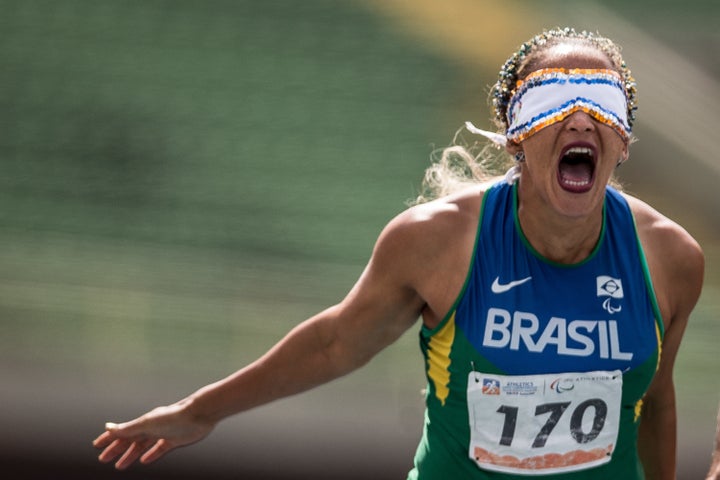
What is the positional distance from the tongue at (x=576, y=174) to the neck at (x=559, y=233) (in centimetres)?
10

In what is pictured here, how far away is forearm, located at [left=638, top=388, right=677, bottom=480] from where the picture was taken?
2.95 meters

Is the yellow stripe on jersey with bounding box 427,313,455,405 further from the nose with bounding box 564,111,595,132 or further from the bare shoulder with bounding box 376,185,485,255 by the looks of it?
the nose with bounding box 564,111,595,132

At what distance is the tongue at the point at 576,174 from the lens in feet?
8.56

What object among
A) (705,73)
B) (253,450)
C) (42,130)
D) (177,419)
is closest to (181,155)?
(42,130)

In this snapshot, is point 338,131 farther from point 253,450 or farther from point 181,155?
point 253,450

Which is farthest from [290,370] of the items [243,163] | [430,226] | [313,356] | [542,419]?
[243,163]

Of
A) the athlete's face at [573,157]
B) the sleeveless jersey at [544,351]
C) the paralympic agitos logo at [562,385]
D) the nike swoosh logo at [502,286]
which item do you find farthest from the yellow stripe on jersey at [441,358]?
the athlete's face at [573,157]

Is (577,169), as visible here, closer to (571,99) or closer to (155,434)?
(571,99)

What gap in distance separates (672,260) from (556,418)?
1.42 feet

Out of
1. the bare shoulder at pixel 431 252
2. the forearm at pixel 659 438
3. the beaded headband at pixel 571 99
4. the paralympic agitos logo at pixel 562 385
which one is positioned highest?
the beaded headband at pixel 571 99

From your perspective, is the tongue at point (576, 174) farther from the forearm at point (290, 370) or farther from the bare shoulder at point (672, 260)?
the forearm at point (290, 370)

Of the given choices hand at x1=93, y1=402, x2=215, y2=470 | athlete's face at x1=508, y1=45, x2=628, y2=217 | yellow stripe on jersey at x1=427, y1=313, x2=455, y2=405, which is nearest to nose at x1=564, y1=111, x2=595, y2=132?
athlete's face at x1=508, y1=45, x2=628, y2=217

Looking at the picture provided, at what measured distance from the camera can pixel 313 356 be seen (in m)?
2.87

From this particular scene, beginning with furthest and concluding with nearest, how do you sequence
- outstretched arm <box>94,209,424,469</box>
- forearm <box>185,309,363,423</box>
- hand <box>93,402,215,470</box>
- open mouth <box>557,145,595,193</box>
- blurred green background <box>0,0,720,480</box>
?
blurred green background <box>0,0,720,480</box>
hand <box>93,402,215,470</box>
forearm <box>185,309,363,423</box>
outstretched arm <box>94,209,424,469</box>
open mouth <box>557,145,595,193</box>
